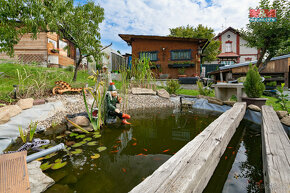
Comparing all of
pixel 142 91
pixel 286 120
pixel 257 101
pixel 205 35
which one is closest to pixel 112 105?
pixel 286 120

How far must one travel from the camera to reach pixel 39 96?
3.82 m

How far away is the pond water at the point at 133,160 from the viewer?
51.4 inches

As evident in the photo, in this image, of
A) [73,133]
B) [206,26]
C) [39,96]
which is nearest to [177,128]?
[73,133]

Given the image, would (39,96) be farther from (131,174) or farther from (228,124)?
(228,124)

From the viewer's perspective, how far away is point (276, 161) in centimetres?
121

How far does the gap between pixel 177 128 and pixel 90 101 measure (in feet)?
9.73

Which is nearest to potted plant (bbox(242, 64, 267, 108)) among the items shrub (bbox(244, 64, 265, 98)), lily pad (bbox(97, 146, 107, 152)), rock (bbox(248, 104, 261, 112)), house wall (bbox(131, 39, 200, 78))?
shrub (bbox(244, 64, 265, 98))

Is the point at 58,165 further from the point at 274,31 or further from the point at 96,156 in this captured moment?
the point at 274,31

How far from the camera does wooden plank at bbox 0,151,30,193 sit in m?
0.89

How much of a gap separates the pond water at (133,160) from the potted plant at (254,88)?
1603mm

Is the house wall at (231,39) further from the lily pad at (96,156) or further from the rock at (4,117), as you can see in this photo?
the rock at (4,117)

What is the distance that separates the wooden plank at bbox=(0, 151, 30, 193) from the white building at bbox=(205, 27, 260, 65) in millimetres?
22095

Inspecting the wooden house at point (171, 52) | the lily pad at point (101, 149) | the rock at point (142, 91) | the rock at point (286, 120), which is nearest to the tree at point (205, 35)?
the wooden house at point (171, 52)

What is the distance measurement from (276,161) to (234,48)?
23021mm
